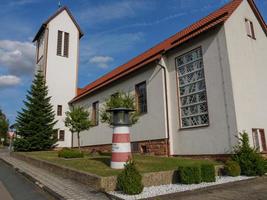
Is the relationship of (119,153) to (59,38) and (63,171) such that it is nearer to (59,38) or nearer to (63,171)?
(63,171)

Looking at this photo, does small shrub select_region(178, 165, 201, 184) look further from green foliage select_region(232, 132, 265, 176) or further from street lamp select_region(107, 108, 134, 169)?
green foliage select_region(232, 132, 265, 176)

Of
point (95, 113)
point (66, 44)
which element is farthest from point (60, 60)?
point (95, 113)

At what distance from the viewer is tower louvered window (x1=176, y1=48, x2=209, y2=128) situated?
1453cm

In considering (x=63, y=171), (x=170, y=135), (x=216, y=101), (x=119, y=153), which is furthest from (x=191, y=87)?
(x=63, y=171)

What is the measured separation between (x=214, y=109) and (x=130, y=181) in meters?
7.29

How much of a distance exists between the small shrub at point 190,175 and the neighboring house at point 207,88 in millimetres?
3923

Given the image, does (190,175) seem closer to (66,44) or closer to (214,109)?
(214,109)

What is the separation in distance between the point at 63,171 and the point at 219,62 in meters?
9.04

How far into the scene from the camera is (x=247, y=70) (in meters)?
14.5

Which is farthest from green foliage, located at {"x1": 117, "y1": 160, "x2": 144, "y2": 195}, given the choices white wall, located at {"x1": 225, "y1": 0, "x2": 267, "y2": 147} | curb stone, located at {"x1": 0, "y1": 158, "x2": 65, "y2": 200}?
white wall, located at {"x1": 225, "y1": 0, "x2": 267, "y2": 147}

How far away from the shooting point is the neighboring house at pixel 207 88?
13.4m

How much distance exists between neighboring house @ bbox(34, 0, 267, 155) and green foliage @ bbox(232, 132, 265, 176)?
75 cm

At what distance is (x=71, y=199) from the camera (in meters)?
7.38

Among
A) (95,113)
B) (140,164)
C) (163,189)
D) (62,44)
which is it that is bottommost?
(163,189)
